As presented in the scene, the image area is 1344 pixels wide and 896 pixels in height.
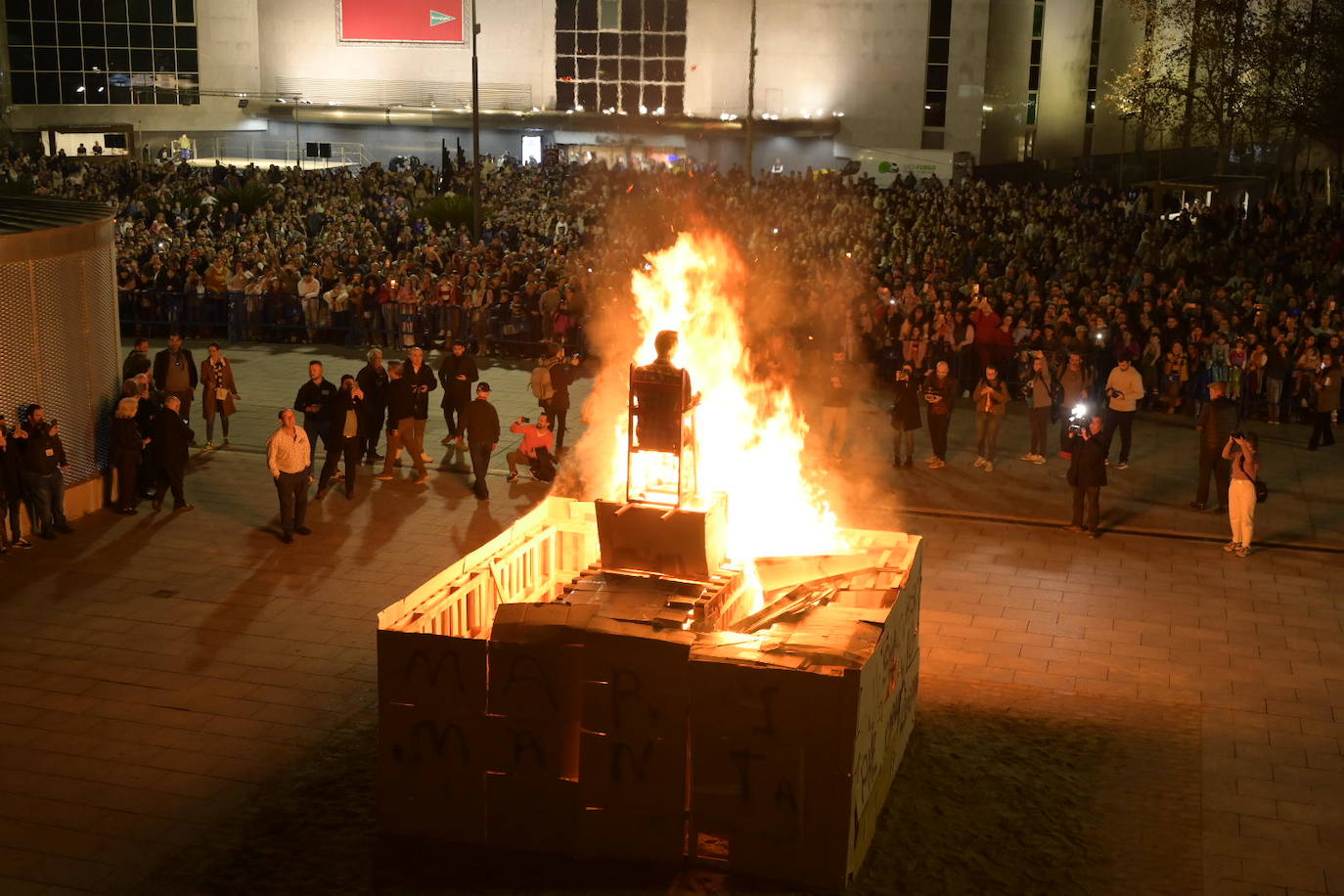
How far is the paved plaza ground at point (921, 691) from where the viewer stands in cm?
834

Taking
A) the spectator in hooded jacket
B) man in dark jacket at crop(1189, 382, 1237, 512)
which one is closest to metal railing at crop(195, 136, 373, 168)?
the spectator in hooded jacket

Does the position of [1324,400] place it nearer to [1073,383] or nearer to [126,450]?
[1073,383]

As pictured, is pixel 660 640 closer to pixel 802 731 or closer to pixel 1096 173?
pixel 802 731

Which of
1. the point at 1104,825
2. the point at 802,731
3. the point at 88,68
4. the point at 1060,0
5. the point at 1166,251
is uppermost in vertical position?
the point at 1060,0

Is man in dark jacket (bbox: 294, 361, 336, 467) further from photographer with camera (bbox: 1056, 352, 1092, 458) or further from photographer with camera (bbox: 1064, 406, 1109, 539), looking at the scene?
photographer with camera (bbox: 1056, 352, 1092, 458)

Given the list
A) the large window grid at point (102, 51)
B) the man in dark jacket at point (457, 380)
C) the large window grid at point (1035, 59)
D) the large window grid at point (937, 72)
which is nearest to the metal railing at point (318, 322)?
the man in dark jacket at point (457, 380)

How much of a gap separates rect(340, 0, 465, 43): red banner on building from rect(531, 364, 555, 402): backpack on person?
43143mm

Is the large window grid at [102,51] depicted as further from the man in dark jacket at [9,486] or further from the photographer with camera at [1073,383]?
the photographer with camera at [1073,383]

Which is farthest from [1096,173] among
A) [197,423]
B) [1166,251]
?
[197,423]

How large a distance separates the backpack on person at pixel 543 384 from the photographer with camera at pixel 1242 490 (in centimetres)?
781

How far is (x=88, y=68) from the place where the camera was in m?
56.5

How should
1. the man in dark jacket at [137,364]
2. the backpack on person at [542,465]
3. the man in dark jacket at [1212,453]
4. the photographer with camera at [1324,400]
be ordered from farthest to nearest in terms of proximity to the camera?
the photographer with camera at [1324,400]
the man in dark jacket at [137,364]
the backpack on person at [542,465]
the man in dark jacket at [1212,453]

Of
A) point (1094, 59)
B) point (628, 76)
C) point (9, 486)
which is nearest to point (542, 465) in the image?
point (9, 486)

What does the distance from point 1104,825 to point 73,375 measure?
37.3 feet
